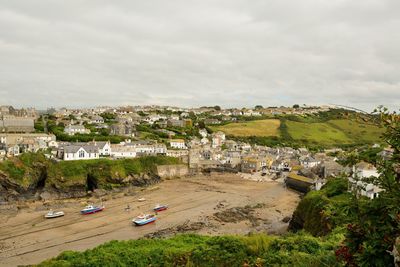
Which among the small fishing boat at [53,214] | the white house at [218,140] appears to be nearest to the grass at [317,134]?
the white house at [218,140]

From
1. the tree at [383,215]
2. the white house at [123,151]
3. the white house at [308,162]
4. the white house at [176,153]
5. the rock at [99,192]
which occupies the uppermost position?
the tree at [383,215]

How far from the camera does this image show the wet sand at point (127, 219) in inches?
942

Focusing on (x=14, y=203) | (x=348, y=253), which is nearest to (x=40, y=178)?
(x=14, y=203)

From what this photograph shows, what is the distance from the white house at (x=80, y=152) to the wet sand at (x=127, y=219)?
10.7 metres

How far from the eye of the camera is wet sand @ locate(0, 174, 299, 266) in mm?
23938

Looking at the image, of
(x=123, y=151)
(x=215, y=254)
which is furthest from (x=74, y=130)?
(x=215, y=254)

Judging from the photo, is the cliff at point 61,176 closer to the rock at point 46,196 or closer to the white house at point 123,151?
the rock at point 46,196

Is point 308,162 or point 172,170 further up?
point 308,162

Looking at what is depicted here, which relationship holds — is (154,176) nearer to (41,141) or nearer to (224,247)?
(41,141)

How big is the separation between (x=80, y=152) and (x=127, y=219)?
72.3 feet

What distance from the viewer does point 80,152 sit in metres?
48.9

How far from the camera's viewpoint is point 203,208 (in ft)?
116

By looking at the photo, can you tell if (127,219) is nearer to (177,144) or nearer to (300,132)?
(177,144)

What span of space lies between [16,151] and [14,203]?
1571cm
